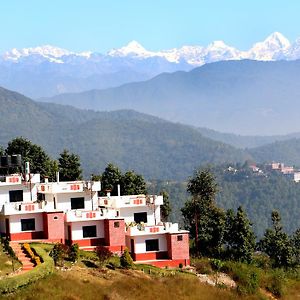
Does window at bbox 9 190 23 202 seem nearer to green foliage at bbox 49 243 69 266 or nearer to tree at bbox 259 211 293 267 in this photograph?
green foliage at bbox 49 243 69 266

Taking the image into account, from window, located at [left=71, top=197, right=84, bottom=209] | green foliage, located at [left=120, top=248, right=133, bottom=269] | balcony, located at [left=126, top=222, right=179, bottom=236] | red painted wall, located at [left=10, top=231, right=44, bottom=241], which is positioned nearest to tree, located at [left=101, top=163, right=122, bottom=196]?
window, located at [left=71, top=197, right=84, bottom=209]

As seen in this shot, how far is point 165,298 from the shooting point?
3769cm

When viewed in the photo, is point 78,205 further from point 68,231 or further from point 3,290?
point 3,290

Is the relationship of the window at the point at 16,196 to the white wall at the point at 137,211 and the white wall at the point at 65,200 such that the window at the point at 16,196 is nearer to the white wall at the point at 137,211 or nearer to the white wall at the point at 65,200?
the white wall at the point at 65,200

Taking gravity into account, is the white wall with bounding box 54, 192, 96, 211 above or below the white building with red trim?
above

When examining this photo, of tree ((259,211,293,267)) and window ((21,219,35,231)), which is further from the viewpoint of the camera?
tree ((259,211,293,267))

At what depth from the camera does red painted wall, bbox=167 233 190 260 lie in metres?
48.3

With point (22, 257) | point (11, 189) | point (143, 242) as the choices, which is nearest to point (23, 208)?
point (11, 189)

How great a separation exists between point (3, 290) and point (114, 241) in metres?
14.5

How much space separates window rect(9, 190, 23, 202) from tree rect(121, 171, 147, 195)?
11908 mm

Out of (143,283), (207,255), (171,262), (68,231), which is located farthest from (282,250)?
(143,283)

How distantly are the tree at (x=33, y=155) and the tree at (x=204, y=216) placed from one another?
12.6 meters

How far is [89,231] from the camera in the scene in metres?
48.3

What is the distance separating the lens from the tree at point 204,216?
57650 mm
